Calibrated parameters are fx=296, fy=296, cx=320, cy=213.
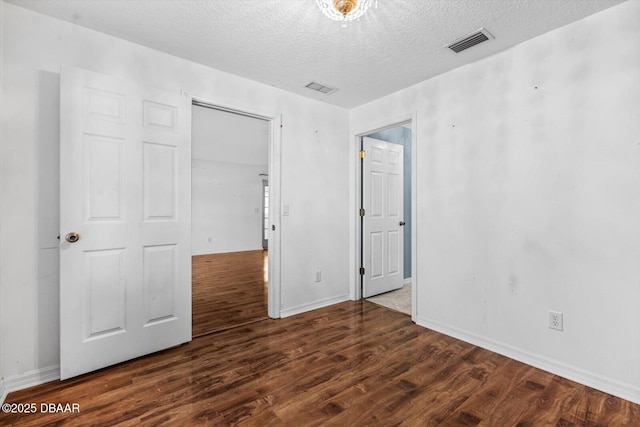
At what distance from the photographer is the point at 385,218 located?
4027 mm

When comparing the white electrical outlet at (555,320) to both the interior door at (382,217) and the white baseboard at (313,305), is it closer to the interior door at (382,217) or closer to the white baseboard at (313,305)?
the interior door at (382,217)

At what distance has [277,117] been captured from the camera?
3.17 metres

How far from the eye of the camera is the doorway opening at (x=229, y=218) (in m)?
3.40

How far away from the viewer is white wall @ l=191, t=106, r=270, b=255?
6.87 metres

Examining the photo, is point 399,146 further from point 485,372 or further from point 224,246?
point 224,246

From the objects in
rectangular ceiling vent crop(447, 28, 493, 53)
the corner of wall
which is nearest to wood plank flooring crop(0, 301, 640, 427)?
the corner of wall

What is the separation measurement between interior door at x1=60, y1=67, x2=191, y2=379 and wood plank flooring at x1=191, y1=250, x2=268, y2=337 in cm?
62

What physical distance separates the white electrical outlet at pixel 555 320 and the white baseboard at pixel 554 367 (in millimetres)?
240

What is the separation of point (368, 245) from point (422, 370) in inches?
72.4

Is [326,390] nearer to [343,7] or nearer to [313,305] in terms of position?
[313,305]

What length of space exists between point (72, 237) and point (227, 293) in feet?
7.70

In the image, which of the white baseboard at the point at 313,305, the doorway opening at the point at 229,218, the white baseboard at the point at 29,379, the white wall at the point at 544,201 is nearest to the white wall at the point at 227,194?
the doorway opening at the point at 229,218

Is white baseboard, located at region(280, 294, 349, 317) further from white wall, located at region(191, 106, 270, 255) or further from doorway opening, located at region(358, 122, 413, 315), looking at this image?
white wall, located at region(191, 106, 270, 255)

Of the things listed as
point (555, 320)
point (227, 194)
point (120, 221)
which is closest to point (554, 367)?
point (555, 320)
